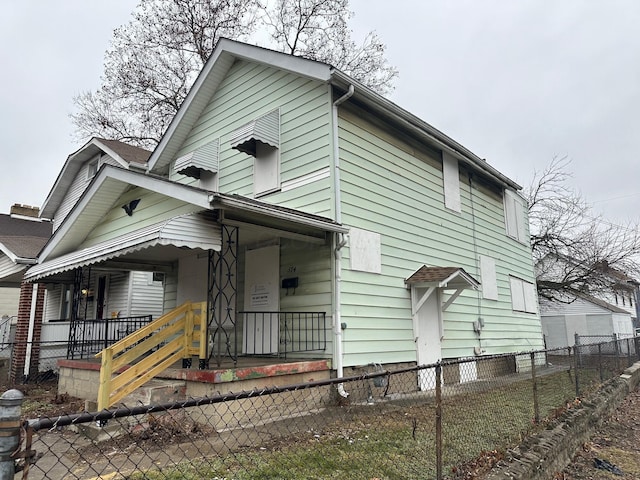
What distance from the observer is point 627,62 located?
2102 cm

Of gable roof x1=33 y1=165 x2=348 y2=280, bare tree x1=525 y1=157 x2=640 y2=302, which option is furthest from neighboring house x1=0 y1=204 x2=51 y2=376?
bare tree x1=525 y1=157 x2=640 y2=302

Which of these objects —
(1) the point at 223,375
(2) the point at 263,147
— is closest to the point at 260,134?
(2) the point at 263,147

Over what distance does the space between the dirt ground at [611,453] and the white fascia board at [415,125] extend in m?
6.56

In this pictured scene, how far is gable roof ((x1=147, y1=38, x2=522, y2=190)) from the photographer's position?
8.09 meters

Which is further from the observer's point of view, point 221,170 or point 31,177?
point 31,177

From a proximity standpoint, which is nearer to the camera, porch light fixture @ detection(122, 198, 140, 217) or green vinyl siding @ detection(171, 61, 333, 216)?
green vinyl siding @ detection(171, 61, 333, 216)

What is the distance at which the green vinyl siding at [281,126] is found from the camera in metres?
8.20

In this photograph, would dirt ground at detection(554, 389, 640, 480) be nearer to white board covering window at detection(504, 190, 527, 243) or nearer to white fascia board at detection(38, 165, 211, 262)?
white fascia board at detection(38, 165, 211, 262)

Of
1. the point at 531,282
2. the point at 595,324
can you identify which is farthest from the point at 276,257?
the point at 595,324

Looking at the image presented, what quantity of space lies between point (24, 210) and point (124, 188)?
566 inches

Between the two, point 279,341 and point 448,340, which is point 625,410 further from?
point 279,341

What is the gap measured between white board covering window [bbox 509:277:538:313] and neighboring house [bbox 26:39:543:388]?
2143 mm

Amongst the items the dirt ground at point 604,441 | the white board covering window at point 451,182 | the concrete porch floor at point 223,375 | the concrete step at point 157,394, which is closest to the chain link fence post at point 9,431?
the dirt ground at point 604,441

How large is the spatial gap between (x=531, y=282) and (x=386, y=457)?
1282cm
